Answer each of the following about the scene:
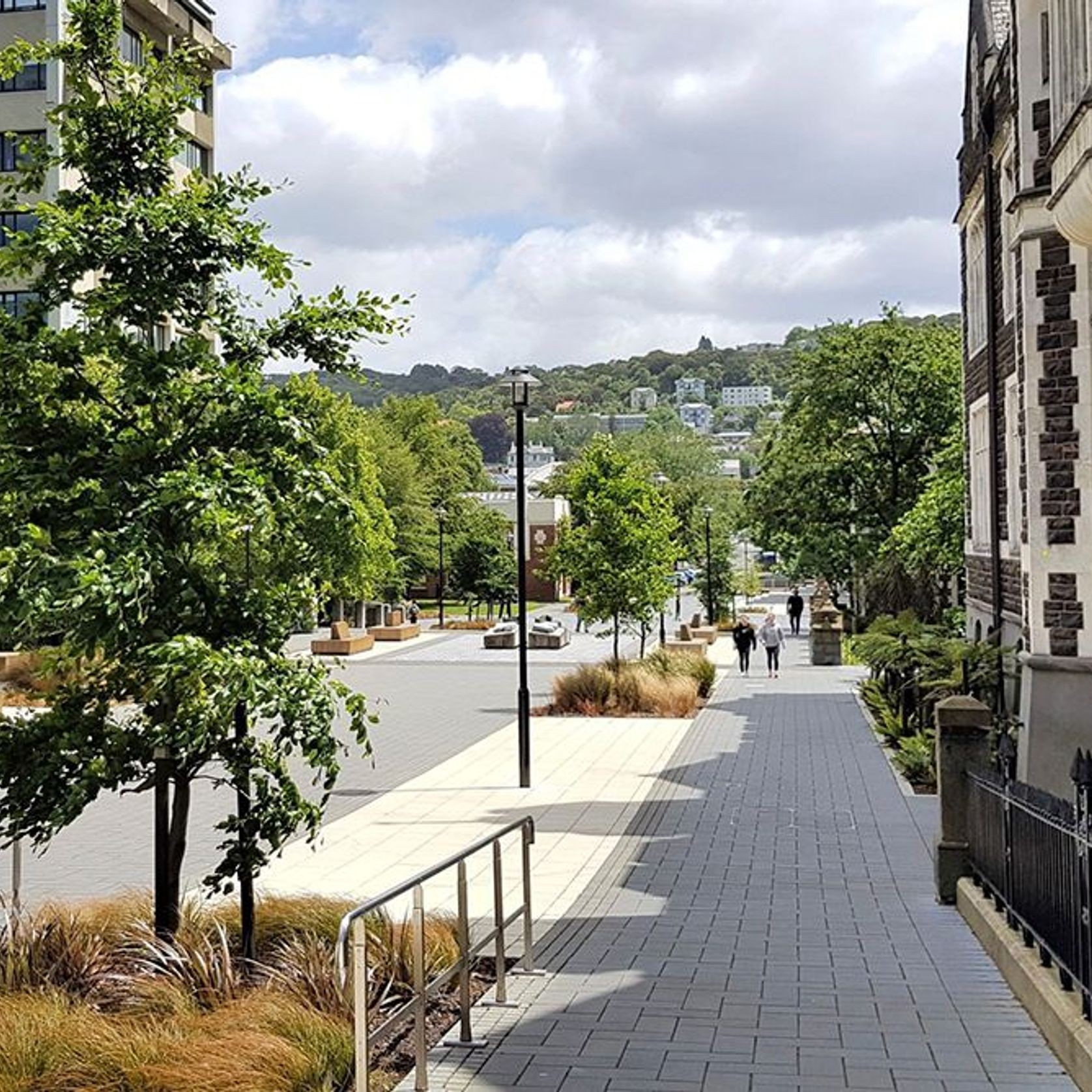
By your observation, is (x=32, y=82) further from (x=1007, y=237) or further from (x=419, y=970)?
(x=419, y=970)

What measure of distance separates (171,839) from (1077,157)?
8990 mm

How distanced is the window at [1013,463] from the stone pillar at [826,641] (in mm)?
21696

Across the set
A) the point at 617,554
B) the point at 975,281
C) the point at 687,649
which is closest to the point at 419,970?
the point at 975,281

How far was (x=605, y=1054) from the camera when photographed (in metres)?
7.37

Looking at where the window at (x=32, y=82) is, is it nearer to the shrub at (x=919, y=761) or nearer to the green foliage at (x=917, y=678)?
the green foliage at (x=917, y=678)

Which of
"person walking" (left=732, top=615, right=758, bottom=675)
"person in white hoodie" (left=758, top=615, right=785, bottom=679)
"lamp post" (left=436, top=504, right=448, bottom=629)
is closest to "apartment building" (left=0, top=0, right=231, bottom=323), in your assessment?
"lamp post" (left=436, top=504, right=448, bottom=629)

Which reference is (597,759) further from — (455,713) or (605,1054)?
(605,1054)

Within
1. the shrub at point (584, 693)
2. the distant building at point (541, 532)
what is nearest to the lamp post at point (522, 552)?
the shrub at point (584, 693)

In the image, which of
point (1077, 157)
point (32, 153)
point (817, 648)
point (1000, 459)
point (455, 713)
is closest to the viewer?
point (32, 153)

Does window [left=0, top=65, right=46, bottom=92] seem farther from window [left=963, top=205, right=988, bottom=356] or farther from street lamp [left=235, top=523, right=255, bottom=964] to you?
street lamp [left=235, top=523, right=255, bottom=964]

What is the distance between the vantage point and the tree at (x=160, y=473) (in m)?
7.89

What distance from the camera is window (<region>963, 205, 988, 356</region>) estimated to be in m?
22.3

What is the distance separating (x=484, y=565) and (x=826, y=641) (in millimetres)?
27082

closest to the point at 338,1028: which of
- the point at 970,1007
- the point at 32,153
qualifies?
the point at 970,1007
